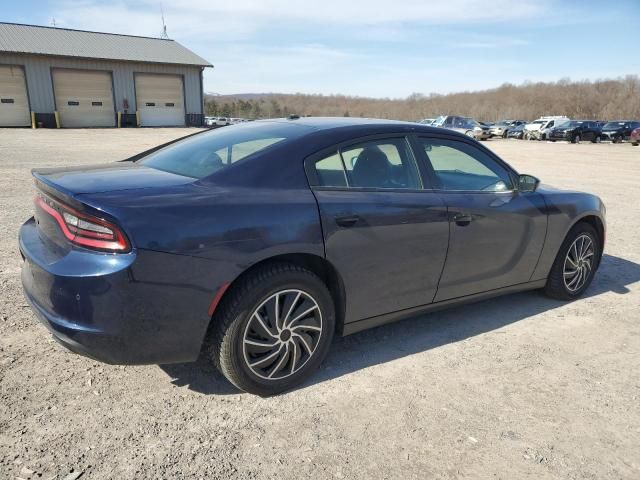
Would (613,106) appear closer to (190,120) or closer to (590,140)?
(590,140)

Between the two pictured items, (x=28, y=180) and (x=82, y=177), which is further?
(x=28, y=180)

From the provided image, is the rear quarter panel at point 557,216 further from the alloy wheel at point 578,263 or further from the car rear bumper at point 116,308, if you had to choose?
the car rear bumper at point 116,308

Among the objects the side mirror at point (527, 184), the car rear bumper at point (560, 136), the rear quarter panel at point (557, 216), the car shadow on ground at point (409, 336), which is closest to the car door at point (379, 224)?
the car shadow on ground at point (409, 336)

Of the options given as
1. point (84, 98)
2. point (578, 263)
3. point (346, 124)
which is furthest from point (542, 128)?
point (346, 124)

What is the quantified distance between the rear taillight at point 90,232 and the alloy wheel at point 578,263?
3.79m

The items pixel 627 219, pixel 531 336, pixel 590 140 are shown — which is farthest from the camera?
pixel 590 140

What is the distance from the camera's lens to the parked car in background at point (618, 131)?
3456 centimetres

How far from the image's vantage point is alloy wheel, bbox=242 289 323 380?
8.94ft

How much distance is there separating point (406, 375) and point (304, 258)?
1049 millimetres

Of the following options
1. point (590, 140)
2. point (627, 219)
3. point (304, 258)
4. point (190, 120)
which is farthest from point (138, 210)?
point (590, 140)

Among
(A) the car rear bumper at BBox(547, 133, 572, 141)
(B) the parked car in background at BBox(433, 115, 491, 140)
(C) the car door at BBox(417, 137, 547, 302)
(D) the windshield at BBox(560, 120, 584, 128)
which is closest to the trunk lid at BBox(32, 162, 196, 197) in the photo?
(C) the car door at BBox(417, 137, 547, 302)

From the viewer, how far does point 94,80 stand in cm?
3294

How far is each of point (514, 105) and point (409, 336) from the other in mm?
104565

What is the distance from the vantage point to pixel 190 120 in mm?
37406
